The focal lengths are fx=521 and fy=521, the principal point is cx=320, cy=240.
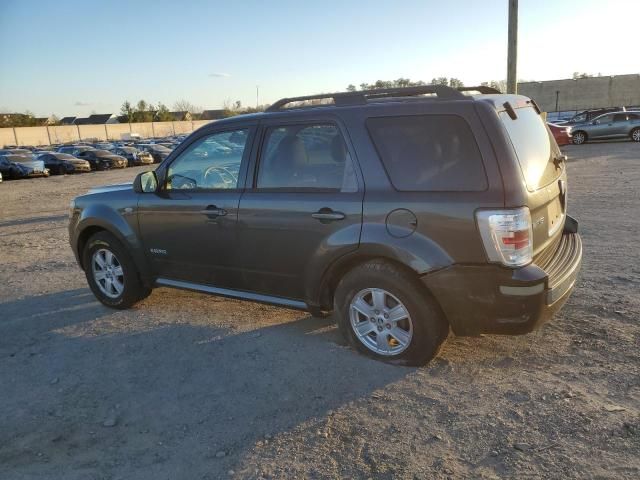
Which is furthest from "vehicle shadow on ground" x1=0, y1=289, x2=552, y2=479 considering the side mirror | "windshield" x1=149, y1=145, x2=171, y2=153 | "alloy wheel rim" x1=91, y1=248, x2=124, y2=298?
"windshield" x1=149, y1=145, x2=171, y2=153

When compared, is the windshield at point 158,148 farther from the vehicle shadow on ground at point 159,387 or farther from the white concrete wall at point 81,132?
the vehicle shadow on ground at point 159,387

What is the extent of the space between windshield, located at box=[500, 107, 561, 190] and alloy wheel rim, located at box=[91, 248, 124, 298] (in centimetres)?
385

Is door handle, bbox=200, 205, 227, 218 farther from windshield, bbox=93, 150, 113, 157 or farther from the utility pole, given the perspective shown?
windshield, bbox=93, 150, 113, 157

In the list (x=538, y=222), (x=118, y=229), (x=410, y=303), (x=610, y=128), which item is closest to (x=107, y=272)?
(x=118, y=229)

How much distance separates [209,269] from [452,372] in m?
2.24

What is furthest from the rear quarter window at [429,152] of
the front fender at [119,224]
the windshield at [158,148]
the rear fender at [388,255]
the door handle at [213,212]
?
the windshield at [158,148]

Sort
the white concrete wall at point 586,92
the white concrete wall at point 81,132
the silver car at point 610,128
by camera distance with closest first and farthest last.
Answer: the silver car at point 610,128 < the white concrete wall at point 81,132 < the white concrete wall at point 586,92

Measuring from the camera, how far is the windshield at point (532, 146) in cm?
339

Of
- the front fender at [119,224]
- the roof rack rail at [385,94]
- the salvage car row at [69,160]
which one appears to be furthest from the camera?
the salvage car row at [69,160]

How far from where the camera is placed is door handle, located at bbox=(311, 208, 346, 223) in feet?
12.3

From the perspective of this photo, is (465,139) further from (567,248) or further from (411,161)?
(567,248)

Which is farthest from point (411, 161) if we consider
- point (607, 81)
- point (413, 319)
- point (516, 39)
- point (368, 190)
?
point (607, 81)

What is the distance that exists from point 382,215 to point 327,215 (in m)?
0.43

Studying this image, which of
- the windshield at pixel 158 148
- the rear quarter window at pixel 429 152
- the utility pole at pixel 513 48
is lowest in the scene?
the windshield at pixel 158 148
